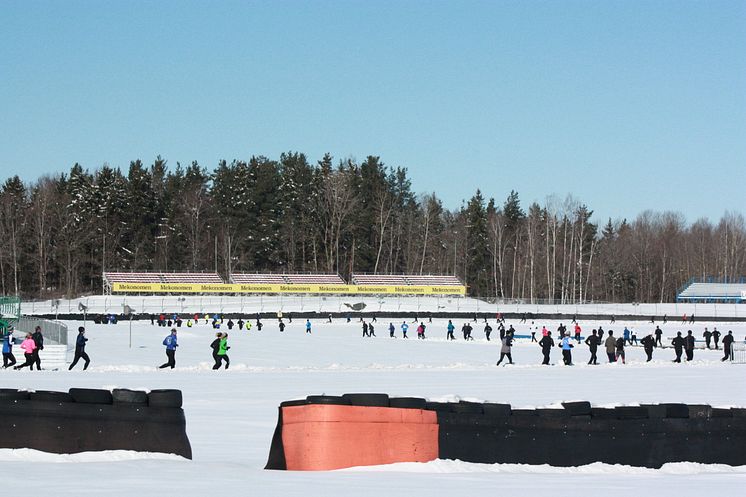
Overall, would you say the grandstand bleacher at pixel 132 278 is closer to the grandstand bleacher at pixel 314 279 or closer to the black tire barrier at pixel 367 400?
the grandstand bleacher at pixel 314 279

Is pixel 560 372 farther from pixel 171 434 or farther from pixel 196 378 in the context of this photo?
pixel 171 434

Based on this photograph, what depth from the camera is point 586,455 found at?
11.2 metres

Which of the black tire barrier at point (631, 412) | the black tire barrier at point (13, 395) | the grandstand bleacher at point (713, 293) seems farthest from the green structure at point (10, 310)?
the grandstand bleacher at point (713, 293)

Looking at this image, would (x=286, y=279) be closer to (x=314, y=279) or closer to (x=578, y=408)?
(x=314, y=279)

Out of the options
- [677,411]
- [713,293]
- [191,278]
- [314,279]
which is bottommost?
[713,293]

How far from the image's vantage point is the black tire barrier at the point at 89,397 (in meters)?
10.6

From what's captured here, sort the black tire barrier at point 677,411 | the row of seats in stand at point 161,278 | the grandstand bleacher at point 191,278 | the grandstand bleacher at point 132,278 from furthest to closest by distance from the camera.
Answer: the grandstand bleacher at point 191,278, the row of seats in stand at point 161,278, the grandstand bleacher at point 132,278, the black tire barrier at point 677,411

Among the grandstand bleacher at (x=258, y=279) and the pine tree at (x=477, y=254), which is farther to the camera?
A: the pine tree at (x=477, y=254)

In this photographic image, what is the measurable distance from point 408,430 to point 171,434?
245cm

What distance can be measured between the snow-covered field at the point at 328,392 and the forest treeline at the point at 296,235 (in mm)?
51326

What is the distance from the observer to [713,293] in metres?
101

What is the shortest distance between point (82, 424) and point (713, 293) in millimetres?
97576

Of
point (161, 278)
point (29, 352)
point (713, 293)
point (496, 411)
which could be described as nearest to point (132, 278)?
point (161, 278)

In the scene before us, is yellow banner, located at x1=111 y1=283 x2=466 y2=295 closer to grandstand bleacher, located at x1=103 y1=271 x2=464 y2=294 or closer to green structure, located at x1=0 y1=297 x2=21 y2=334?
grandstand bleacher, located at x1=103 y1=271 x2=464 y2=294
